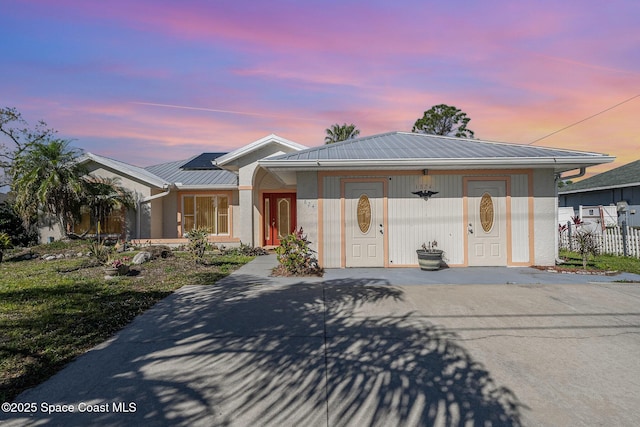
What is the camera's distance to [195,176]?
17781 millimetres

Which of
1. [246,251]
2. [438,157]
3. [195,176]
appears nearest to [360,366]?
[438,157]

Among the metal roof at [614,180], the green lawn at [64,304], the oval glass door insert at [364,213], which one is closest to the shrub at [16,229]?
the green lawn at [64,304]

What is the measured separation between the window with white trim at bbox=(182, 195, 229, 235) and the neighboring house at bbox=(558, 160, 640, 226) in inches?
739

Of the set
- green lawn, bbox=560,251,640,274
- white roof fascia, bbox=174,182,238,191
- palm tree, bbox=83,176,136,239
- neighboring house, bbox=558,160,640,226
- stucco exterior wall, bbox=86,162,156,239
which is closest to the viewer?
green lawn, bbox=560,251,640,274

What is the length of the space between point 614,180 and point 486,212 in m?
18.0

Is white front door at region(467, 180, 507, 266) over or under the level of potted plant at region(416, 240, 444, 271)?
over

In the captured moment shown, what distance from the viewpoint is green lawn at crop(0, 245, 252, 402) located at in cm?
387

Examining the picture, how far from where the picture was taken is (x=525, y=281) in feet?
25.7

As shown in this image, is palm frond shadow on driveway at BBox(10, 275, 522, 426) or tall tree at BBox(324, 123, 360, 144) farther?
tall tree at BBox(324, 123, 360, 144)

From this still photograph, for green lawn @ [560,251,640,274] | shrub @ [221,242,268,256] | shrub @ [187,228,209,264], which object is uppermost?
shrub @ [187,228,209,264]

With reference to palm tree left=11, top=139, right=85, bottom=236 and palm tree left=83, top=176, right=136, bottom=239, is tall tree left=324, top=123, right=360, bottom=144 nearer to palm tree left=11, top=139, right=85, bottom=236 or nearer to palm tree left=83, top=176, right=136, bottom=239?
palm tree left=83, top=176, right=136, bottom=239

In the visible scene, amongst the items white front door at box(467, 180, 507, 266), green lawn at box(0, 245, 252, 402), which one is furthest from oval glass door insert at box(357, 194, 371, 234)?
green lawn at box(0, 245, 252, 402)

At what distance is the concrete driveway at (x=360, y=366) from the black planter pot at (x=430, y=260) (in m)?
2.69

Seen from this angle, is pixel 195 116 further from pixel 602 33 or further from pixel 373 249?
pixel 602 33
